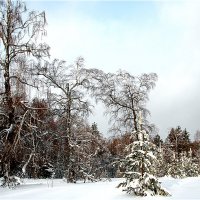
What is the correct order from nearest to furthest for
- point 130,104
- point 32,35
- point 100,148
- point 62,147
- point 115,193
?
point 115,193, point 32,35, point 62,147, point 100,148, point 130,104

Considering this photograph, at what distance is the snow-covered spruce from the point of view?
12445mm

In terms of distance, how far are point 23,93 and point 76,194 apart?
6672mm

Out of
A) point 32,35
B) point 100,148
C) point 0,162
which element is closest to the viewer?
point 0,162

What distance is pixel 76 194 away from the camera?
41.5ft

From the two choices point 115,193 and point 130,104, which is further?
point 130,104

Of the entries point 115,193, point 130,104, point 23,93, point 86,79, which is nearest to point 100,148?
point 86,79

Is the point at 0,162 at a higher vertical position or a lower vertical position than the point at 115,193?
higher

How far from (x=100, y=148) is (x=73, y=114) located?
3053 mm

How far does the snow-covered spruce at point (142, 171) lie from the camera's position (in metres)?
12.4

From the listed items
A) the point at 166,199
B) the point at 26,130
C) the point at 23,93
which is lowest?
the point at 166,199

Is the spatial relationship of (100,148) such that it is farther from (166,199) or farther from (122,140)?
(166,199)

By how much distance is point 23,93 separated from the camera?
17.8 meters

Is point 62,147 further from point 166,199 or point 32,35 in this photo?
point 166,199

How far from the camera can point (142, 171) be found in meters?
12.7
